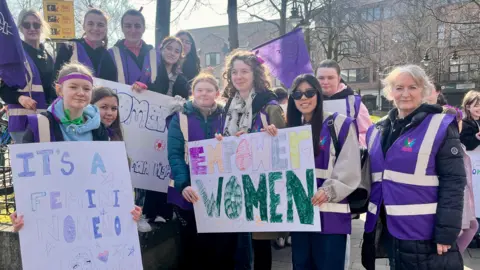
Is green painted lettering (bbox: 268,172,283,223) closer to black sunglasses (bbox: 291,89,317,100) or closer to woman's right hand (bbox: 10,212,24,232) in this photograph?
black sunglasses (bbox: 291,89,317,100)

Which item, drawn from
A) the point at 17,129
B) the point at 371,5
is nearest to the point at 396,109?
the point at 17,129

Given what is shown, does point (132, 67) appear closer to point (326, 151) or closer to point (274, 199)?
point (274, 199)

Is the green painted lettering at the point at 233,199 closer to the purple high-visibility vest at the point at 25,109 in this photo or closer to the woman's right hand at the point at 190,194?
→ the woman's right hand at the point at 190,194

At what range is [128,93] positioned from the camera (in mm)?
4172

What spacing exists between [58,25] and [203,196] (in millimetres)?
6708

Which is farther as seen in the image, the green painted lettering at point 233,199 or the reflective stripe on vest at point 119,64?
the reflective stripe on vest at point 119,64

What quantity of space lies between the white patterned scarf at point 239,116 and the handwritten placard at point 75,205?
38.3 inches

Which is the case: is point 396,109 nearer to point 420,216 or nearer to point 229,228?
point 420,216

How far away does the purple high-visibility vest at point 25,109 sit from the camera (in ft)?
13.0

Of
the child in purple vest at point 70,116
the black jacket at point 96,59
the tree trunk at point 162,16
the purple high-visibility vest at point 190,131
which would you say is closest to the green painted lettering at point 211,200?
the purple high-visibility vest at point 190,131

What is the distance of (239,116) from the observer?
3438mm

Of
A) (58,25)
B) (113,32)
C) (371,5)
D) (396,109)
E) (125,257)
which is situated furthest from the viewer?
(371,5)

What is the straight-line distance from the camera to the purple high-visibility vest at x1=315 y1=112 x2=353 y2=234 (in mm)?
2885

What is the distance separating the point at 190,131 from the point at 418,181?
6.05ft
